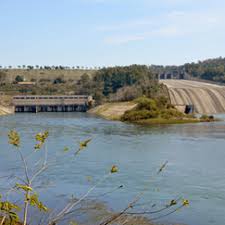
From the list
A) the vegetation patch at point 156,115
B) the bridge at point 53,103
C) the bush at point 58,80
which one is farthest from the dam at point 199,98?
the bush at point 58,80

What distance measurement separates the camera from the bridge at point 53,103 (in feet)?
497

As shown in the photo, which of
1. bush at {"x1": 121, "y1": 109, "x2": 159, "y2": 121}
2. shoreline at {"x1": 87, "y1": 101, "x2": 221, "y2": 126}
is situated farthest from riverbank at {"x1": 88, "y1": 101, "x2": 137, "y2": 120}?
bush at {"x1": 121, "y1": 109, "x2": 159, "y2": 121}

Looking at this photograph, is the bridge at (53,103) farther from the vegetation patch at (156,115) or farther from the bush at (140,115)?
the bush at (140,115)

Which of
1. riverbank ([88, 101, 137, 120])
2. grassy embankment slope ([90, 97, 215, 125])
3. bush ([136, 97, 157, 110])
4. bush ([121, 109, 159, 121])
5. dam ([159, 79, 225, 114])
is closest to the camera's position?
grassy embankment slope ([90, 97, 215, 125])

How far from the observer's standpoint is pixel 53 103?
15325 centimetres

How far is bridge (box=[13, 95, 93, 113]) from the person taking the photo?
5969 inches

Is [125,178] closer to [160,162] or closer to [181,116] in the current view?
[160,162]

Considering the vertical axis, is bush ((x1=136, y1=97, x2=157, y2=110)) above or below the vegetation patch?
above

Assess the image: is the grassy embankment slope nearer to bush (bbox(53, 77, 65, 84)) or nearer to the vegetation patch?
the vegetation patch

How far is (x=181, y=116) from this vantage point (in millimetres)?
95875

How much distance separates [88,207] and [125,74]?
13915 centimetres

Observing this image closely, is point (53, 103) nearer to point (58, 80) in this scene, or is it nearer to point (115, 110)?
point (115, 110)

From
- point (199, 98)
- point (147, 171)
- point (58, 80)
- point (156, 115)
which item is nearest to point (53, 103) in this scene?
point (58, 80)

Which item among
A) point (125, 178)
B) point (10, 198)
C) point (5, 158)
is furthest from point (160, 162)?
point (10, 198)
